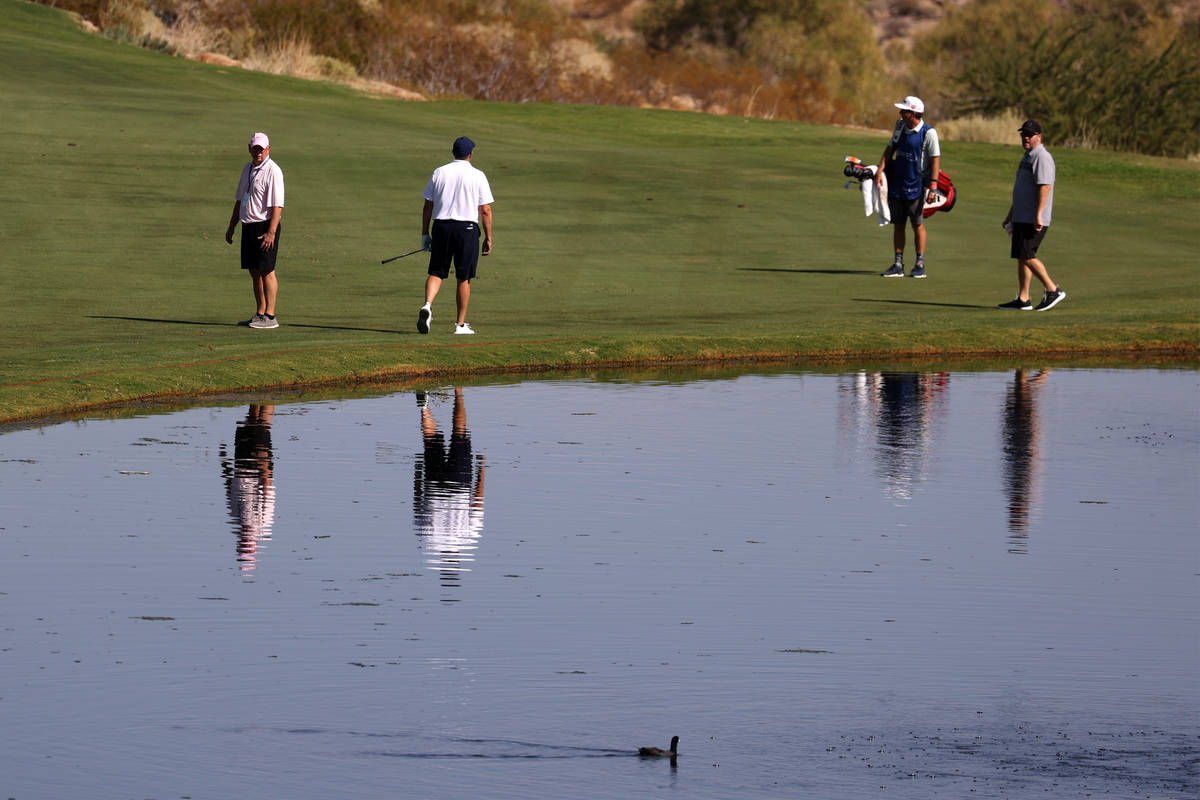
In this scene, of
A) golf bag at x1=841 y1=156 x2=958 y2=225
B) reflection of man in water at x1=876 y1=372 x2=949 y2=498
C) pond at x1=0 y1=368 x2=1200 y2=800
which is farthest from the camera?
golf bag at x1=841 y1=156 x2=958 y2=225

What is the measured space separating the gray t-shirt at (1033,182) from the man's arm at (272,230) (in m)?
7.31

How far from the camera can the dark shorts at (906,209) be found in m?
23.8

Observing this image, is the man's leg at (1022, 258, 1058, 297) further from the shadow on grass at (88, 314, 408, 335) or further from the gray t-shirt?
the shadow on grass at (88, 314, 408, 335)

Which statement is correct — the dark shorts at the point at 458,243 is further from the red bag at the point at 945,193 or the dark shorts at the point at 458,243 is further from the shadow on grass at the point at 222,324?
the red bag at the point at 945,193

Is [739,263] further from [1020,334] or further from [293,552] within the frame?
[293,552]

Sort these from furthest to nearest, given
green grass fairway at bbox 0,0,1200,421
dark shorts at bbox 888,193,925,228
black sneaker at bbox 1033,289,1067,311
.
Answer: dark shorts at bbox 888,193,925,228 → black sneaker at bbox 1033,289,1067,311 → green grass fairway at bbox 0,0,1200,421

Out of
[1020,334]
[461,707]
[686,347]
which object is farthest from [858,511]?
[1020,334]

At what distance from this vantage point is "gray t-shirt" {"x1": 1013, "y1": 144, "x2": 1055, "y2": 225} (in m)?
20.7

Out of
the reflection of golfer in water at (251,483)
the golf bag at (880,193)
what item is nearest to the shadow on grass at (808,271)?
the golf bag at (880,193)

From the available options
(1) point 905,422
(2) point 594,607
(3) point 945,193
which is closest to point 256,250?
(1) point 905,422

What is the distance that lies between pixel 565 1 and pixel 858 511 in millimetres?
105201

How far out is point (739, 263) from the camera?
26.0 meters

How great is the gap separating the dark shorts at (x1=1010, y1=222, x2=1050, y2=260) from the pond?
7.06 m

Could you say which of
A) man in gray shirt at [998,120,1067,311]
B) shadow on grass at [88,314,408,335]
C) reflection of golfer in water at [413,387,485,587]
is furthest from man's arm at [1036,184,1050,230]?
reflection of golfer in water at [413,387,485,587]
